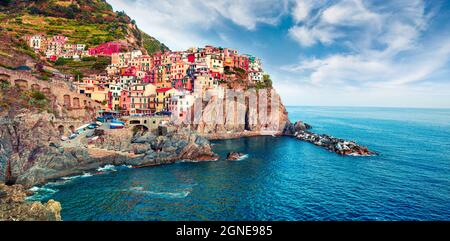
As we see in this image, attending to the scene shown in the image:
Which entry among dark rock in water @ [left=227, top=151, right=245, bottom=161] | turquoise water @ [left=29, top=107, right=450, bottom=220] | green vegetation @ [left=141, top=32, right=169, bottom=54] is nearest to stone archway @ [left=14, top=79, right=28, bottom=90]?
turquoise water @ [left=29, top=107, right=450, bottom=220]

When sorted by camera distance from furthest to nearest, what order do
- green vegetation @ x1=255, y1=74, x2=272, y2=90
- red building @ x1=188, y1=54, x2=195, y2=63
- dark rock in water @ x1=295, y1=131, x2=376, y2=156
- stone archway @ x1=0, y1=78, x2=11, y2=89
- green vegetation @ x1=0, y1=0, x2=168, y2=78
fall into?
1. green vegetation @ x1=0, y1=0, x2=168, y2=78
2. green vegetation @ x1=255, y1=74, x2=272, y2=90
3. red building @ x1=188, y1=54, x2=195, y2=63
4. dark rock in water @ x1=295, y1=131, x2=376, y2=156
5. stone archway @ x1=0, y1=78, x2=11, y2=89

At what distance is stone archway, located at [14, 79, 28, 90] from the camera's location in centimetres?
5301

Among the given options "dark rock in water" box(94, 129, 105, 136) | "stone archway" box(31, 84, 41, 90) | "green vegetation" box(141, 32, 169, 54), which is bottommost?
"dark rock in water" box(94, 129, 105, 136)

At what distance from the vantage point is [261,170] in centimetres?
4656

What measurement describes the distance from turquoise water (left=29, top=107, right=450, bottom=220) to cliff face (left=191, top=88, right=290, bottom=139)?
26050 millimetres

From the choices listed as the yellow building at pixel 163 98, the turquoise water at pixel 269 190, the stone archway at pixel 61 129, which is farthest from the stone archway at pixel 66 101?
the turquoise water at pixel 269 190

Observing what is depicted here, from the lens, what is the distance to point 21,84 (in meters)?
53.7

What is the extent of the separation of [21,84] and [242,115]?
62.3 m

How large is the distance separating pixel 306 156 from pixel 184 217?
131 feet

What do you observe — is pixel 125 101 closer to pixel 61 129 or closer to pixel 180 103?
pixel 180 103

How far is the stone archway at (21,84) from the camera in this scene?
53013 millimetres

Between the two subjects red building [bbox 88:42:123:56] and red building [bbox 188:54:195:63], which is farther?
red building [bbox 88:42:123:56]

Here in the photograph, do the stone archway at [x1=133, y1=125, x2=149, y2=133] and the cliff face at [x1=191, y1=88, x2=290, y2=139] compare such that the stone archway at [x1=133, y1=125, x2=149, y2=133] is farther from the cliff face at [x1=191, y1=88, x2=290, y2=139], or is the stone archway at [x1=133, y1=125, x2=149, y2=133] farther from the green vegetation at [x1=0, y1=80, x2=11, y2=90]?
the green vegetation at [x1=0, y1=80, x2=11, y2=90]

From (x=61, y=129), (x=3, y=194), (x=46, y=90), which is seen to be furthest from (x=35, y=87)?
(x=3, y=194)
